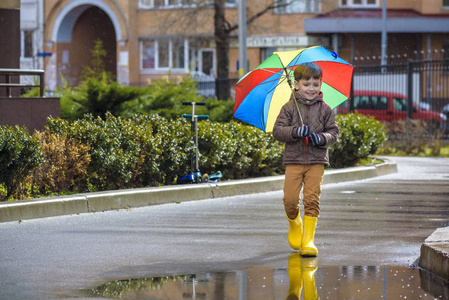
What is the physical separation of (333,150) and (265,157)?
2.50m

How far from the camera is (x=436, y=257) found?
6719mm

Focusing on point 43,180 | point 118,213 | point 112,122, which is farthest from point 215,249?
point 112,122

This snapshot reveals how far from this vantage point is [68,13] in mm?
51750

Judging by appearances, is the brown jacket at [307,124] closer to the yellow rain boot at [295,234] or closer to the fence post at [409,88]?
the yellow rain boot at [295,234]

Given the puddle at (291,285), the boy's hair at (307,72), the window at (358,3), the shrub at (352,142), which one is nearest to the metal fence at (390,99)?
the shrub at (352,142)

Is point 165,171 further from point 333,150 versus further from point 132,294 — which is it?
point 132,294

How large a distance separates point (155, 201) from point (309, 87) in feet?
15.5

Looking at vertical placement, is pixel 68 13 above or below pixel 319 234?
above

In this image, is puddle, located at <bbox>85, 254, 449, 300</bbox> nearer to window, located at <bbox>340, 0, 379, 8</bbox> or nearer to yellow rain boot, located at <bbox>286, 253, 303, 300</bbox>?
yellow rain boot, located at <bbox>286, 253, 303, 300</bbox>

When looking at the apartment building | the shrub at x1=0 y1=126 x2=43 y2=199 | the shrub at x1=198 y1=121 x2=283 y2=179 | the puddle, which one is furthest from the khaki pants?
the apartment building

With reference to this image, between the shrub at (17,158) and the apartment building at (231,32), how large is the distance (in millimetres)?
32548

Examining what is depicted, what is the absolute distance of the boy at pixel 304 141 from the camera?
25.4 ft

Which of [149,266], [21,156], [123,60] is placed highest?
[123,60]

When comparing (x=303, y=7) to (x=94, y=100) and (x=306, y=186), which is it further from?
(x=306, y=186)
